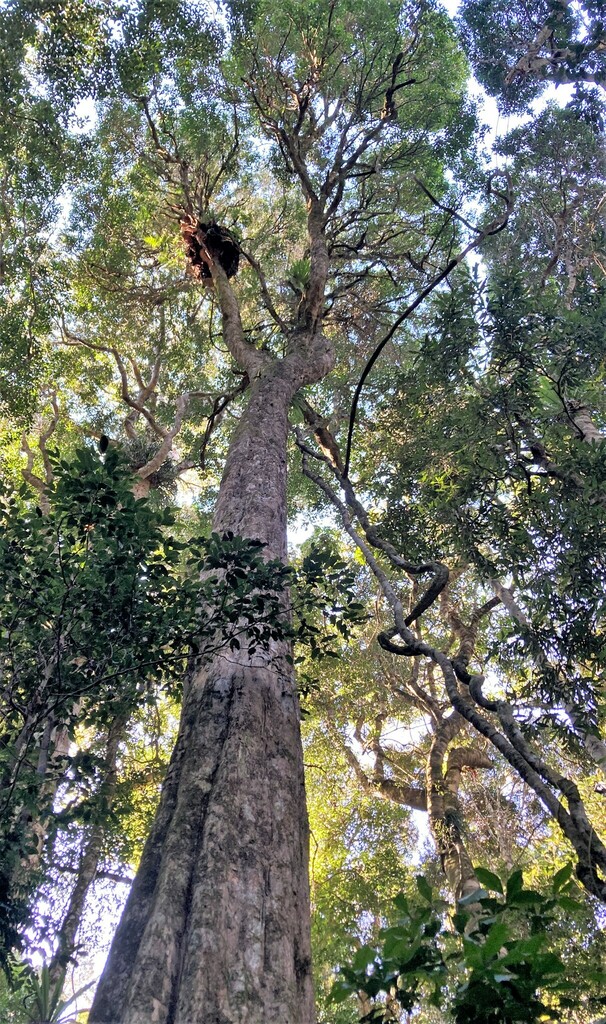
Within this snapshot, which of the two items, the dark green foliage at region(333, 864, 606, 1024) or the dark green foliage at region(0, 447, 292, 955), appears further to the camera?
the dark green foliage at region(0, 447, 292, 955)

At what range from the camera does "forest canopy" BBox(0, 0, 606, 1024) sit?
2.28 meters

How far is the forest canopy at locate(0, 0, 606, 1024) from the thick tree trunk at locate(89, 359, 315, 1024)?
0.04 ft

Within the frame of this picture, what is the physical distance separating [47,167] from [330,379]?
5801 millimetres

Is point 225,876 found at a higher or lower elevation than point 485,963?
higher

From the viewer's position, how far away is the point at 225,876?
2137 millimetres

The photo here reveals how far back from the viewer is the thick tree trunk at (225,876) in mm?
1835

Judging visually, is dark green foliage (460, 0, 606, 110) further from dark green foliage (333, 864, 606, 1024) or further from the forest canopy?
dark green foliage (333, 864, 606, 1024)

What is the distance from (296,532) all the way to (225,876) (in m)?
11.0

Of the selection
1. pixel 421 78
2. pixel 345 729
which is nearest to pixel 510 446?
pixel 345 729

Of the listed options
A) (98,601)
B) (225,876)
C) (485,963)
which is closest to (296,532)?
(98,601)

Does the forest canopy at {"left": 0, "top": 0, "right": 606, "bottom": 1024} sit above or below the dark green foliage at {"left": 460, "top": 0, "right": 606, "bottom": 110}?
below

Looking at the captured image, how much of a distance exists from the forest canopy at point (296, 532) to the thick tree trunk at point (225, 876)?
13 mm

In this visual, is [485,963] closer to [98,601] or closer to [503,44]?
[98,601]

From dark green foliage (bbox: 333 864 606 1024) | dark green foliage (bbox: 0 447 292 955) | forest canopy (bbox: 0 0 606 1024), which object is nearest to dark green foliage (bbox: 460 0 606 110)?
forest canopy (bbox: 0 0 606 1024)
